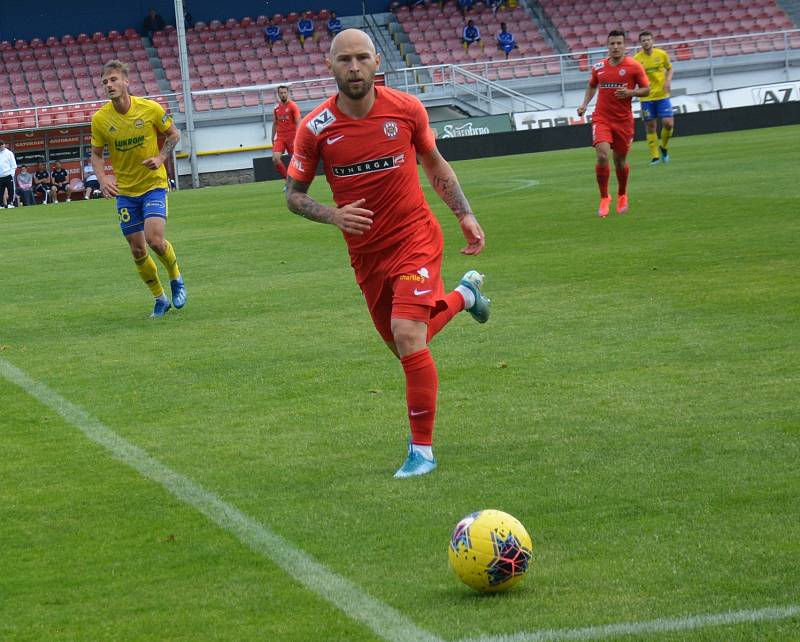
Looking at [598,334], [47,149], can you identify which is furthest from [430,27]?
[598,334]

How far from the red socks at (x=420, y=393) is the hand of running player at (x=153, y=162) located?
20.5ft

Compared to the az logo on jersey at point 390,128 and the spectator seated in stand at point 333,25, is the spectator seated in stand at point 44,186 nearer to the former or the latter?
the spectator seated in stand at point 333,25

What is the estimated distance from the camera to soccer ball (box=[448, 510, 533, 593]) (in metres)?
4.58

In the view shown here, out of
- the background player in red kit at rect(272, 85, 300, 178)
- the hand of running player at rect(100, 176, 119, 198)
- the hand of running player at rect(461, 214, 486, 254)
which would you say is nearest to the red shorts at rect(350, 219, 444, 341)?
the hand of running player at rect(461, 214, 486, 254)

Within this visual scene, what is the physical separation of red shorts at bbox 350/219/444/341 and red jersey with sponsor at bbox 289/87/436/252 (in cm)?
6

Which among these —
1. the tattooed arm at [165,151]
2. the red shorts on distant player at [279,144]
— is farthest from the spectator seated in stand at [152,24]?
the tattooed arm at [165,151]

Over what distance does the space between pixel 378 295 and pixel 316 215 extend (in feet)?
1.64

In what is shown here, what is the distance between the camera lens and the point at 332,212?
6.54 metres

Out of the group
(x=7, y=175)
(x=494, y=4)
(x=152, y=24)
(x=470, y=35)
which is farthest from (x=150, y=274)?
(x=494, y=4)

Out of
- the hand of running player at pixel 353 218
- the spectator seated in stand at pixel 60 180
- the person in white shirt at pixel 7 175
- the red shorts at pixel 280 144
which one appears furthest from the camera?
the spectator seated in stand at pixel 60 180

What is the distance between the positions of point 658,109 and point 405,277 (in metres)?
22.5

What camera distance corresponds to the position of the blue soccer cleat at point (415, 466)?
627 centimetres

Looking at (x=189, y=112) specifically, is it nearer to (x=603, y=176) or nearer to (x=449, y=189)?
(x=603, y=176)

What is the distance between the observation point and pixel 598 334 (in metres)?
9.80
